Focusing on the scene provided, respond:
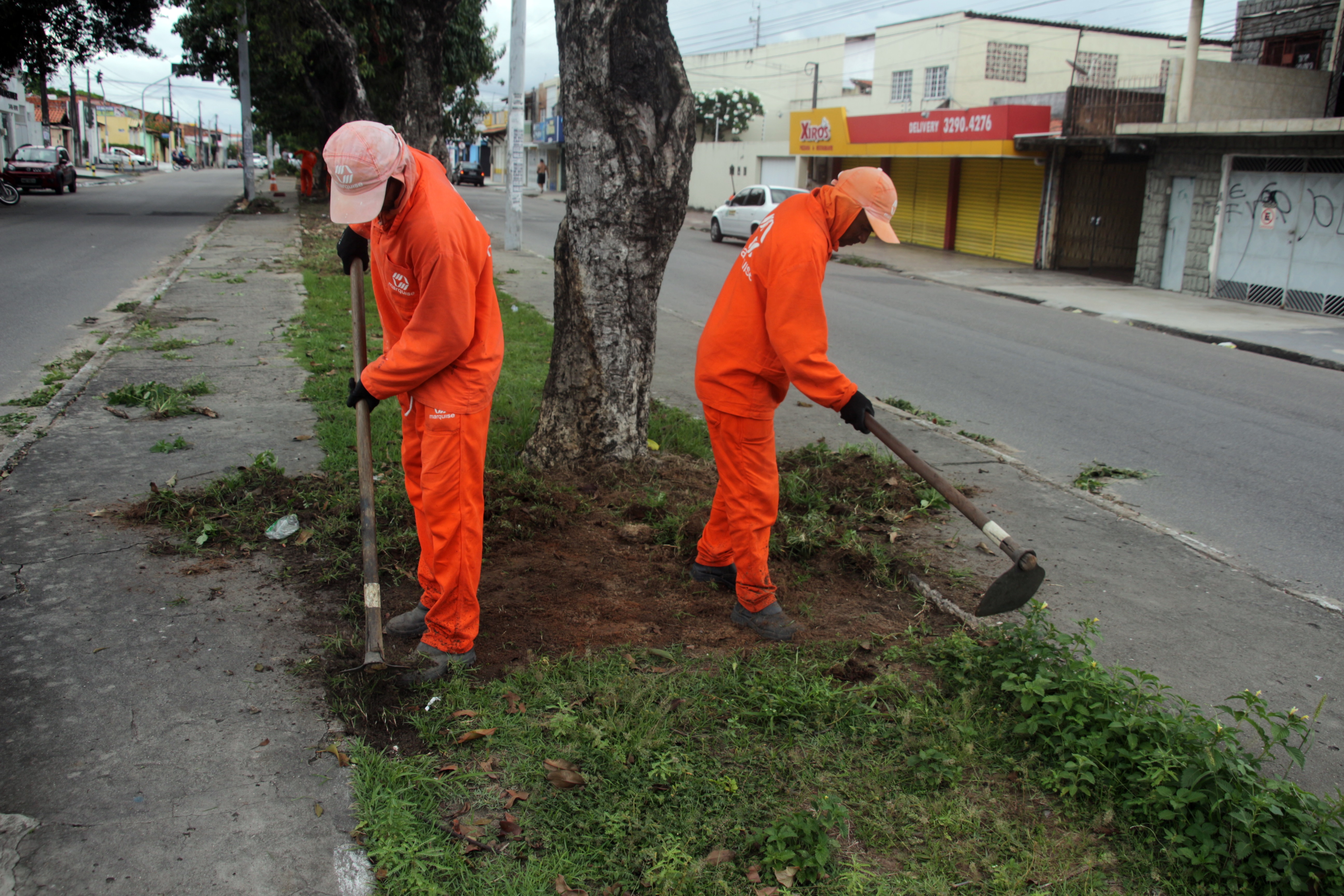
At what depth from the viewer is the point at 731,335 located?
3830 mm

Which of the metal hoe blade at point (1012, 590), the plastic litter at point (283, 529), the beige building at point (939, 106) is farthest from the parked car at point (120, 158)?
the metal hoe blade at point (1012, 590)

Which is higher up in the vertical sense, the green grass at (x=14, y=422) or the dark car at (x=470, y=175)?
the dark car at (x=470, y=175)

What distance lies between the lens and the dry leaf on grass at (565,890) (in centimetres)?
246

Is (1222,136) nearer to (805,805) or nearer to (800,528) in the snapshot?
(800,528)

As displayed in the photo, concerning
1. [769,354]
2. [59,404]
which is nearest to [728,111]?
[59,404]

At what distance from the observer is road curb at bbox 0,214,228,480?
5.53 metres

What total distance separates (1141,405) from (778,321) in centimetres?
635

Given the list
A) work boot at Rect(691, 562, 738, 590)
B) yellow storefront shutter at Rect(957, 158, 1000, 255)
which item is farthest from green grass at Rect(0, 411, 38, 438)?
yellow storefront shutter at Rect(957, 158, 1000, 255)

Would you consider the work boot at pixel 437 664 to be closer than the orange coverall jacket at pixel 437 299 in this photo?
No

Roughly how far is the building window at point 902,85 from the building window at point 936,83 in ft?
2.62

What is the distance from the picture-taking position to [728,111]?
45594 millimetres

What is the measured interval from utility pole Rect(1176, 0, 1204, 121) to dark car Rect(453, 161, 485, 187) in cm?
4180

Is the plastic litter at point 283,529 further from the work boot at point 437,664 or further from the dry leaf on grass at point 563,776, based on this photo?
the dry leaf on grass at point 563,776

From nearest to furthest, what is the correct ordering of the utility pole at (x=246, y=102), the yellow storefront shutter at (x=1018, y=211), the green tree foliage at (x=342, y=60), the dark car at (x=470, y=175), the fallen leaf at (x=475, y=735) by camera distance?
the fallen leaf at (x=475, y=735) → the green tree foliage at (x=342, y=60) → the yellow storefront shutter at (x=1018, y=211) → the utility pole at (x=246, y=102) → the dark car at (x=470, y=175)
